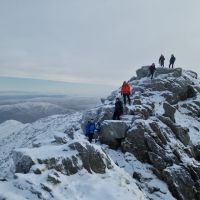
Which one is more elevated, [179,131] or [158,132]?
[158,132]

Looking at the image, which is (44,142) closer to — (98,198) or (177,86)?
(98,198)

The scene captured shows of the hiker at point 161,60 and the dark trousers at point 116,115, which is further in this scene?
the hiker at point 161,60

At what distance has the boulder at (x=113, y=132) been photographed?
92.6ft

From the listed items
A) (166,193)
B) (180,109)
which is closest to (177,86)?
(180,109)

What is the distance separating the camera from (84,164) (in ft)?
67.2

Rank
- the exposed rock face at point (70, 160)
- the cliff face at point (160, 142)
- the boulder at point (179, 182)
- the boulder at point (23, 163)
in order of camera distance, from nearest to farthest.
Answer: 1. the boulder at point (23, 163)
2. the exposed rock face at point (70, 160)
3. the boulder at point (179, 182)
4. the cliff face at point (160, 142)

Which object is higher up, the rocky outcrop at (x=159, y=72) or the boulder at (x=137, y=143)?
the rocky outcrop at (x=159, y=72)

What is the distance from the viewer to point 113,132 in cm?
2833

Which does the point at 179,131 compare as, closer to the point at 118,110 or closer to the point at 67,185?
the point at 118,110

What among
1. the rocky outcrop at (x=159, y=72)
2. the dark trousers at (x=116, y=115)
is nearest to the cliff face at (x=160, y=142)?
the dark trousers at (x=116, y=115)

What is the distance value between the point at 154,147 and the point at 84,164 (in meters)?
9.22

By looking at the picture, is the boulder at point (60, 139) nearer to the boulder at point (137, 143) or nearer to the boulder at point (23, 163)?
the boulder at point (23, 163)

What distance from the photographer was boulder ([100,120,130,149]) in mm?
28219

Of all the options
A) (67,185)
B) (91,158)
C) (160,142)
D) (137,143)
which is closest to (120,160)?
(137,143)
